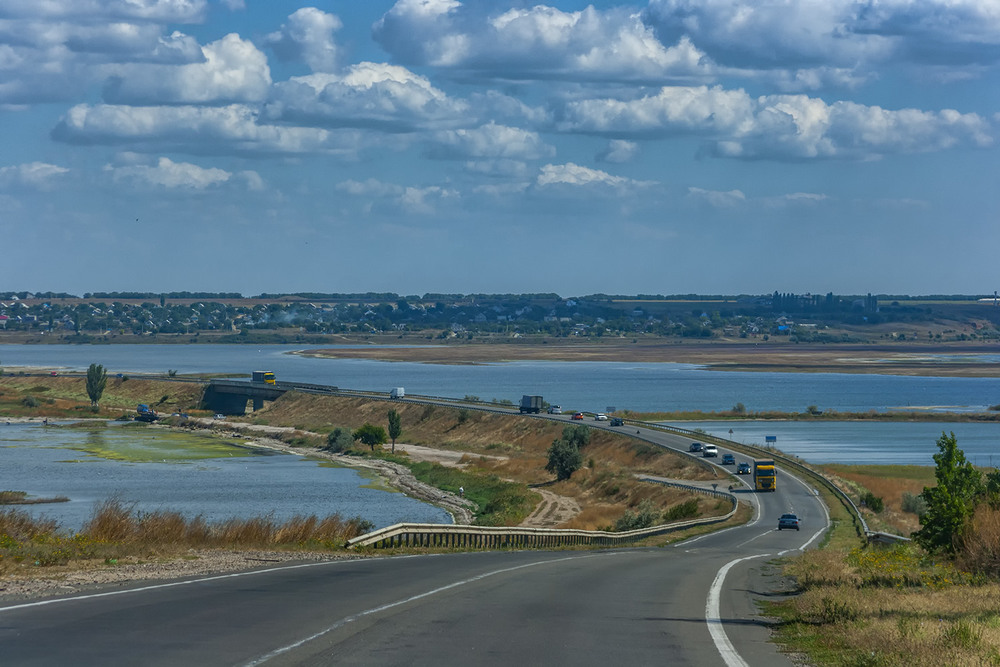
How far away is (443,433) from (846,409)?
2306 inches

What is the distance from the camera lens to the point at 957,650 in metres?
11.1

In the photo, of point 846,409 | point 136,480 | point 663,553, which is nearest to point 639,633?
point 663,553

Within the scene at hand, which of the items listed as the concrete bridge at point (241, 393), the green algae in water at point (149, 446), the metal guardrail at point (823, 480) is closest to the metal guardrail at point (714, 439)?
the metal guardrail at point (823, 480)

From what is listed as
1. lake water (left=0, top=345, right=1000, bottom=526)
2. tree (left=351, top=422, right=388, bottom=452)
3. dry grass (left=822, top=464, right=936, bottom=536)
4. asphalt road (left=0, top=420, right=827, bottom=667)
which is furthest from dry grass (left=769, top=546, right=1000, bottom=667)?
tree (left=351, top=422, right=388, bottom=452)

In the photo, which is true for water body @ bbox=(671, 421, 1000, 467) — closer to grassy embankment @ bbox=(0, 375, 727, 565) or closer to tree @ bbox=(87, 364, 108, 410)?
grassy embankment @ bbox=(0, 375, 727, 565)

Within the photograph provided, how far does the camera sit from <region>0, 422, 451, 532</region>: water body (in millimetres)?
64625

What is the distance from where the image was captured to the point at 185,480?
82.2 m

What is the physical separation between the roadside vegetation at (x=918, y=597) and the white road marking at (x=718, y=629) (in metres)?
0.76

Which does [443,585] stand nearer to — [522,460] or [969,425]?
[522,460]

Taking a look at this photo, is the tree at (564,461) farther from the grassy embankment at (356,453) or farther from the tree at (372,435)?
the tree at (372,435)

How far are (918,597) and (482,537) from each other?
706 inches

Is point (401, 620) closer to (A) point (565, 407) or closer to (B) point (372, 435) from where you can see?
(B) point (372, 435)

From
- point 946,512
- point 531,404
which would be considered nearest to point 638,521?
point 946,512

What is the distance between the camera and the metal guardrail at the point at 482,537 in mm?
26769
